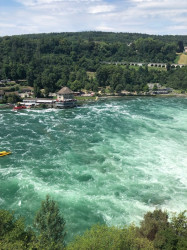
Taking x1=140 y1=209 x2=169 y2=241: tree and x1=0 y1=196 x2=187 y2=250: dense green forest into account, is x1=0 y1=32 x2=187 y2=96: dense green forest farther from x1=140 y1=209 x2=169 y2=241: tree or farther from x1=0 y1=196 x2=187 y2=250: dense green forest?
x1=140 y1=209 x2=169 y2=241: tree

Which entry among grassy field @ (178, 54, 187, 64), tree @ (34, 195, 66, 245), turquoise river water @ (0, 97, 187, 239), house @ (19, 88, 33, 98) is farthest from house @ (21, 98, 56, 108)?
grassy field @ (178, 54, 187, 64)

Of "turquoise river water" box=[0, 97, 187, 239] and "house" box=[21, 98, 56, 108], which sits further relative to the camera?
"house" box=[21, 98, 56, 108]

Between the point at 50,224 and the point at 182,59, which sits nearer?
the point at 50,224

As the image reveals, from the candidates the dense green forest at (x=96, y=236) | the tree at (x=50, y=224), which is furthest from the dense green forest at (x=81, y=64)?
the dense green forest at (x=96, y=236)

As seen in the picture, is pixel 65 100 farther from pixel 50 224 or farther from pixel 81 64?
pixel 50 224

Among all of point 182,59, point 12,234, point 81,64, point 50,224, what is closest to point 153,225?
point 50,224

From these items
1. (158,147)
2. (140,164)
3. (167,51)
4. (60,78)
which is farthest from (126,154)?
(167,51)

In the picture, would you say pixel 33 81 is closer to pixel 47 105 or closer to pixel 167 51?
pixel 47 105
